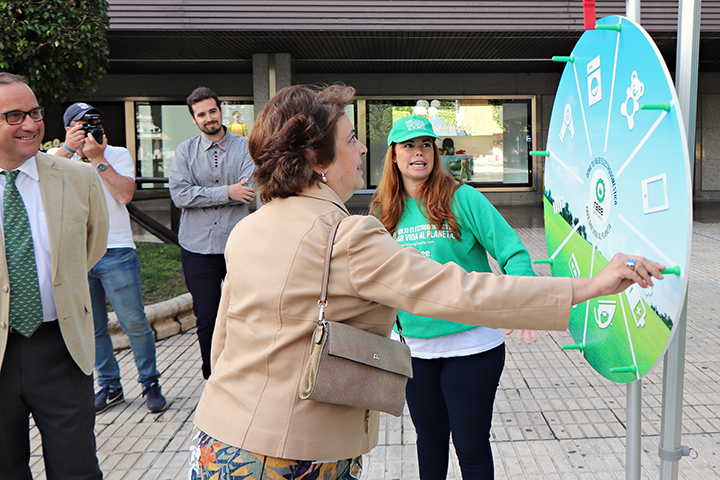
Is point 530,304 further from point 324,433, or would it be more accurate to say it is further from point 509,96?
point 509,96

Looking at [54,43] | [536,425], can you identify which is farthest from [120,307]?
[54,43]

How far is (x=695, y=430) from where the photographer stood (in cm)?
367

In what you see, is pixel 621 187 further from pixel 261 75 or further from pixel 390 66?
pixel 390 66

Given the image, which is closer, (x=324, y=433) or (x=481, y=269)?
(x=324, y=433)

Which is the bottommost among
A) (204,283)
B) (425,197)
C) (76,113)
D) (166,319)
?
(166,319)

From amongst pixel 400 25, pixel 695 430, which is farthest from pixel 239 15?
pixel 695 430

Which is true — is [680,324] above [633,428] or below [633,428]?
above

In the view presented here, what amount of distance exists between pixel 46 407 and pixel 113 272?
5.60 ft

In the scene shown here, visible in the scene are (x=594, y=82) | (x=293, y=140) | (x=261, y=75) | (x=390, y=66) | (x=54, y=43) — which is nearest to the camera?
(x=293, y=140)

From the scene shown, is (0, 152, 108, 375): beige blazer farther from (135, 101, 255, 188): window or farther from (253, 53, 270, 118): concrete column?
(135, 101, 255, 188): window

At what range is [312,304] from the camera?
1521mm

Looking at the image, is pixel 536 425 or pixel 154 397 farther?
pixel 154 397

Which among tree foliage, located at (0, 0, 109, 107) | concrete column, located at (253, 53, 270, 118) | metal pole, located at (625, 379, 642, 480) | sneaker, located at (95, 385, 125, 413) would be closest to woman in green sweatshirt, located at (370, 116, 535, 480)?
metal pole, located at (625, 379, 642, 480)

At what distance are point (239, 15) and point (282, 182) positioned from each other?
35.2 ft
